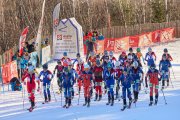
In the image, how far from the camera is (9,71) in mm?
28016

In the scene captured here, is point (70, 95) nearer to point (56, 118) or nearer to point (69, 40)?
point (56, 118)

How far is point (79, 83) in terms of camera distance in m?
22.8

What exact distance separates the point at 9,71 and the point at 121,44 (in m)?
17.6

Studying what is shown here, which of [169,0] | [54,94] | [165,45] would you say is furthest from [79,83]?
[169,0]

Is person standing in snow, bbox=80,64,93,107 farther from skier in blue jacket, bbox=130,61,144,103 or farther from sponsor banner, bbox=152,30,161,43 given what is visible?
sponsor banner, bbox=152,30,161,43

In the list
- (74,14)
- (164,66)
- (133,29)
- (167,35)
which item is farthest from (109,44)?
(164,66)

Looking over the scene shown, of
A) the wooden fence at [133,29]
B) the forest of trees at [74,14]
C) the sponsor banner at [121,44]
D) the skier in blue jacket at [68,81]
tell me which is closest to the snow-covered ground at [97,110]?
the skier in blue jacket at [68,81]

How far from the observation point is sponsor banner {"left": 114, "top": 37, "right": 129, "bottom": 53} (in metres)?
42.5

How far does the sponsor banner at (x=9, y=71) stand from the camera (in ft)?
90.5

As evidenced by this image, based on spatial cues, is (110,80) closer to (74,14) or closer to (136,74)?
(136,74)

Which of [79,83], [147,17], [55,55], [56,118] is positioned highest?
[147,17]

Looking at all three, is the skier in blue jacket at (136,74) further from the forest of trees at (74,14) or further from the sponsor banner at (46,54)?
the forest of trees at (74,14)

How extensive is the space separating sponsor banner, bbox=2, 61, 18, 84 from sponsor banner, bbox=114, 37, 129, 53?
52.2 feet

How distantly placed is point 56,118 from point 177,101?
237 inches
